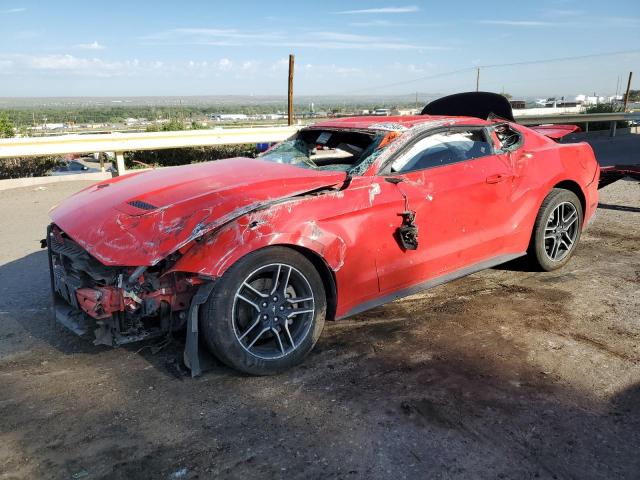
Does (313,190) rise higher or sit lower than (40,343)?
higher

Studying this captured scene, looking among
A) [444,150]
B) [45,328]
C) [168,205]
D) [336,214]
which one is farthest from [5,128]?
[336,214]

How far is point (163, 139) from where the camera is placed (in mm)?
10289

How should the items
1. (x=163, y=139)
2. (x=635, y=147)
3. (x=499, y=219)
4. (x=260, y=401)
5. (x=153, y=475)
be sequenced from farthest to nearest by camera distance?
(x=635, y=147) → (x=163, y=139) → (x=499, y=219) → (x=260, y=401) → (x=153, y=475)

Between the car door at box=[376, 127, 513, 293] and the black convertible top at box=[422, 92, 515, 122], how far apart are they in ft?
Answer: 6.38

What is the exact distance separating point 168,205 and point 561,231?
370 centimetres

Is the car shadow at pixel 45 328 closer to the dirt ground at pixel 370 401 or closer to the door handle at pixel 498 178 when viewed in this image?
the dirt ground at pixel 370 401

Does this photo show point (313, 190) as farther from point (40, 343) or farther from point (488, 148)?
point (40, 343)

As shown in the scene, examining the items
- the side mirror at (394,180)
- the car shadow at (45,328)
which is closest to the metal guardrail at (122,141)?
the car shadow at (45,328)

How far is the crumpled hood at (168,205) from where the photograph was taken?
310 centimetres

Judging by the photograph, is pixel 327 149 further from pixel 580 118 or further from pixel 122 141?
pixel 580 118

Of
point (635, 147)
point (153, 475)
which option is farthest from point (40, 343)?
point (635, 147)

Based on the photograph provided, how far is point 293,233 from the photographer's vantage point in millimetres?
3268

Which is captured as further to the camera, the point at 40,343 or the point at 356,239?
the point at 40,343

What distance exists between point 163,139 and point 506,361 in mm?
8457
